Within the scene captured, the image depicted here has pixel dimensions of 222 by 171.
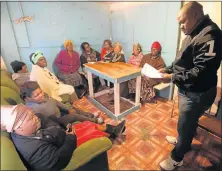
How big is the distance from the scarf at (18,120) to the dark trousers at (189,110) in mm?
898

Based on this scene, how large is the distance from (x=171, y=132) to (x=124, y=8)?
1.99 metres

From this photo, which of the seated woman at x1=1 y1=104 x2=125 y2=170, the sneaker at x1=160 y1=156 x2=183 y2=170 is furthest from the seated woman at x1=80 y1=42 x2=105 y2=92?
the seated woman at x1=1 y1=104 x2=125 y2=170

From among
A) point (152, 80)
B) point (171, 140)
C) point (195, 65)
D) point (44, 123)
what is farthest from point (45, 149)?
point (152, 80)

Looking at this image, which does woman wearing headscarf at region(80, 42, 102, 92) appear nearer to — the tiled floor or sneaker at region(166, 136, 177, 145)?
the tiled floor

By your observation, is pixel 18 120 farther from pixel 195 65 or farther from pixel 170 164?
pixel 170 164

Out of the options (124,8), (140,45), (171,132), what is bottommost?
(171,132)

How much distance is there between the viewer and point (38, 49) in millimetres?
1233

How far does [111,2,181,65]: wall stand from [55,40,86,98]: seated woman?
0.95 meters

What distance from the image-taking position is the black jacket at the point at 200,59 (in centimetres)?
78

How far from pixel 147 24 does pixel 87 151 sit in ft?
6.44

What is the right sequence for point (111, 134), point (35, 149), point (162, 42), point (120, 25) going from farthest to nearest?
point (120, 25), point (162, 42), point (111, 134), point (35, 149)

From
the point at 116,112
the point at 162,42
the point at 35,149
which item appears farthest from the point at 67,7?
the point at 35,149

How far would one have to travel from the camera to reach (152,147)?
1.38 meters

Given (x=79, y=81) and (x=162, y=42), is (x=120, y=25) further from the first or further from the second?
(x=79, y=81)
